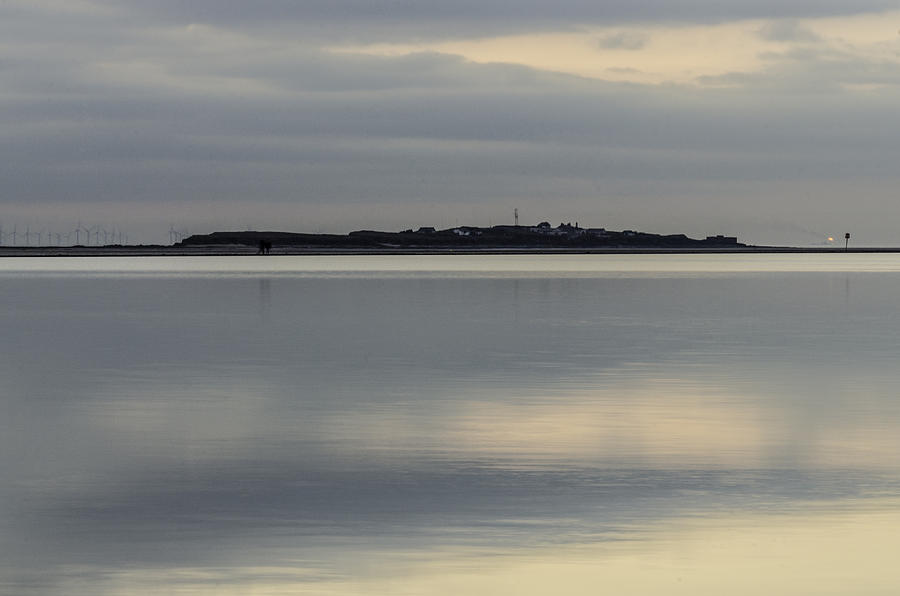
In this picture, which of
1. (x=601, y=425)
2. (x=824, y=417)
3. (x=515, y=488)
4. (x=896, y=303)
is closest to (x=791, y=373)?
(x=824, y=417)

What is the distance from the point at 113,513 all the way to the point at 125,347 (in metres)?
22.5

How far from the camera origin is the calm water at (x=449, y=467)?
12164 mm

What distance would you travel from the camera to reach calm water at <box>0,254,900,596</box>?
39.9ft

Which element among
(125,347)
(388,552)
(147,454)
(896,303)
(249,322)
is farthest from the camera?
(896,303)

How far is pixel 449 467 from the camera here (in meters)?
17.2

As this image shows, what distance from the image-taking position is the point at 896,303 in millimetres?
63031

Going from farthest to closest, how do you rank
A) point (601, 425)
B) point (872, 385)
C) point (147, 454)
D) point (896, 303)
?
→ point (896, 303), point (872, 385), point (601, 425), point (147, 454)

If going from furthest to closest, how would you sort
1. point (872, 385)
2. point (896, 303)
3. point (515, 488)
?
point (896, 303) < point (872, 385) < point (515, 488)

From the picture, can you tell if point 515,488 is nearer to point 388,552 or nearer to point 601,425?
point 388,552

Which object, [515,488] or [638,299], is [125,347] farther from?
[638,299]

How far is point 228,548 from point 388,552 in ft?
4.34

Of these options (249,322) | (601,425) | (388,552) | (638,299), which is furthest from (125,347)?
(638,299)

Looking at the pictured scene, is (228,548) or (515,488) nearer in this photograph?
(228,548)

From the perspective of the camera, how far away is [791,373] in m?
29.2
